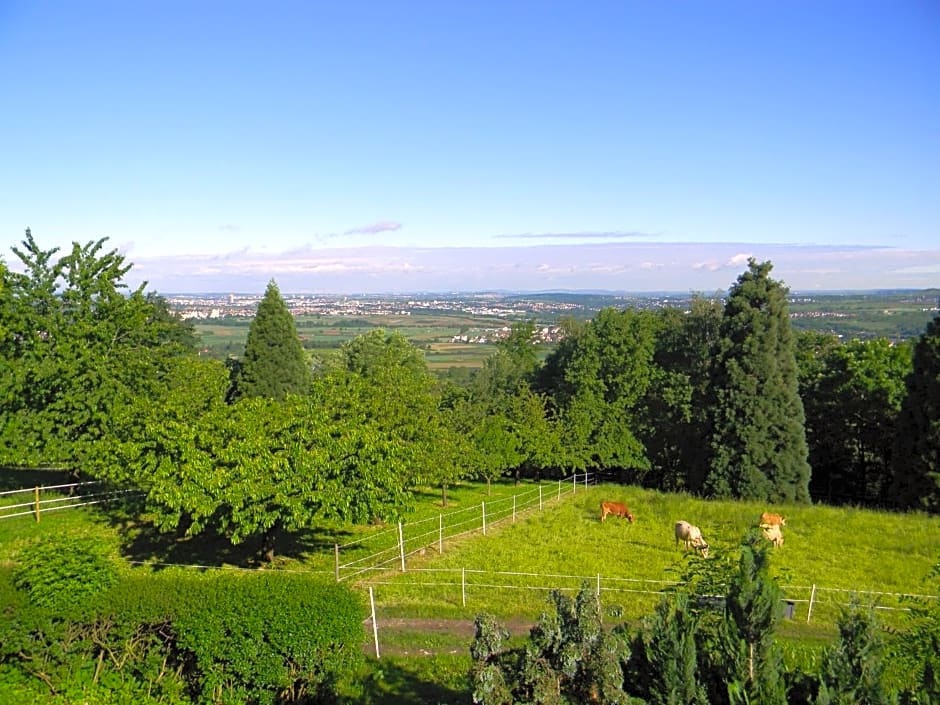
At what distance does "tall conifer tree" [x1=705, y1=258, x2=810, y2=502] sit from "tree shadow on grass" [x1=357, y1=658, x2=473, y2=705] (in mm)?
21865

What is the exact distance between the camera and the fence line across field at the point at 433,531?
695 inches

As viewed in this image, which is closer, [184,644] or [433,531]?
[184,644]

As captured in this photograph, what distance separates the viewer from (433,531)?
2136 centimetres

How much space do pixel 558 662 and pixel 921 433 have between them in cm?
2682

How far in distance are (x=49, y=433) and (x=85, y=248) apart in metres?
6.40

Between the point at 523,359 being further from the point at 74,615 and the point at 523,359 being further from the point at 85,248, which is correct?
the point at 74,615

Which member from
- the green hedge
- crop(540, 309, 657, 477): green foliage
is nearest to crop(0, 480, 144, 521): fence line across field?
the green hedge

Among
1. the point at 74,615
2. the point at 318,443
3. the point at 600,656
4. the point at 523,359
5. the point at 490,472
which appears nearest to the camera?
the point at 600,656

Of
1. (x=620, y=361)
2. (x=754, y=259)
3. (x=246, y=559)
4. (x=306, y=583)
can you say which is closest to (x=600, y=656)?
(x=306, y=583)

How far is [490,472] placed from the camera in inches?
1154

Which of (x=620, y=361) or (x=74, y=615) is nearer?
(x=74, y=615)

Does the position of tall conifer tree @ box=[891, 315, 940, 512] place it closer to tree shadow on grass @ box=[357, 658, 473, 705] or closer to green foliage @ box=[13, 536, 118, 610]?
tree shadow on grass @ box=[357, 658, 473, 705]

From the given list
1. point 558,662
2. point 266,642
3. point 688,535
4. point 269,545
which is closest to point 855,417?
point 688,535

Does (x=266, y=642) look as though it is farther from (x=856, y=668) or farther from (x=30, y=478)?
(x=30, y=478)
